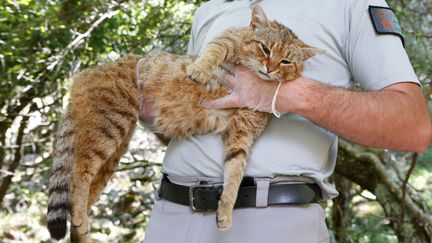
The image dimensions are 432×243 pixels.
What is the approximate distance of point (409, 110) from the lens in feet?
6.43

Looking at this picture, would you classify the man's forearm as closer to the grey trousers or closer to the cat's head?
the cat's head

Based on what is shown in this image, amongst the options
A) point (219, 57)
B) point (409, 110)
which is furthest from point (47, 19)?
point (409, 110)

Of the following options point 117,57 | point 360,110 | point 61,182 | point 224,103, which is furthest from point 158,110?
point 117,57

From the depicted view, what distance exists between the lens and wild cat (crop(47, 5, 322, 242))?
2.25m

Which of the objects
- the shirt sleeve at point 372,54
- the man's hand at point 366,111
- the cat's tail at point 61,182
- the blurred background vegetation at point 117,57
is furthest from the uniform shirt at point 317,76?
the blurred background vegetation at point 117,57

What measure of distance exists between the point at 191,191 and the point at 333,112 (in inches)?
25.6

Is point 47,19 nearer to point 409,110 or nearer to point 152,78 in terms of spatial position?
point 152,78

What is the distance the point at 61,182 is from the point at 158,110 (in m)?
0.58

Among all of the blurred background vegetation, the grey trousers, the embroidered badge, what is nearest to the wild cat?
the grey trousers

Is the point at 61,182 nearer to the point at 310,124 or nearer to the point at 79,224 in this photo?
the point at 79,224

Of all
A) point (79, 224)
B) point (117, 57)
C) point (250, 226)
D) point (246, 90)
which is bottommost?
point (117, 57)

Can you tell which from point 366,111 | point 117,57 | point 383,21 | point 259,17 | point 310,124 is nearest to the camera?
point 366,111

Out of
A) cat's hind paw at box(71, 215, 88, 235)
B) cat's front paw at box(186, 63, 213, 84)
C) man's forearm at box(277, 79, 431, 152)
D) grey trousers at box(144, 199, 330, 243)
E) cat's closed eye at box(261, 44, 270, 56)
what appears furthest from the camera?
cat's hind paw at box(71, 215, 88, 235)

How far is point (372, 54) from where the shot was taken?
6.70 ft
